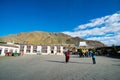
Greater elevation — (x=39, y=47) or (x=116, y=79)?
(x=39, y=47)

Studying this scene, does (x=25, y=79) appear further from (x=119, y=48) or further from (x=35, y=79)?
(x=119, y=48)

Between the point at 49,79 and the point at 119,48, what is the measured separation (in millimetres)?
58181

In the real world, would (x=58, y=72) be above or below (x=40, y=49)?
below

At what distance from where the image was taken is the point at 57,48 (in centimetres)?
9356

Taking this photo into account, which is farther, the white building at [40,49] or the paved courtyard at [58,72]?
the white building at [40,49]

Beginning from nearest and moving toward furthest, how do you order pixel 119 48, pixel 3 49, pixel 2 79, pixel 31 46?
pixel 2 79
pixel 3 49
pixel 119 48
pixel 31 46

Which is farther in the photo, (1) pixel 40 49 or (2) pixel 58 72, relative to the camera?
Result: (1) pixel 40 49

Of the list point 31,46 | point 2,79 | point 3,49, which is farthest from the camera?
point 31,46

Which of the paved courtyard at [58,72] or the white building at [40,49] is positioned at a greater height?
the white building at [40,49]

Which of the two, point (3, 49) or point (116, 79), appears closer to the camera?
point (116, 79)

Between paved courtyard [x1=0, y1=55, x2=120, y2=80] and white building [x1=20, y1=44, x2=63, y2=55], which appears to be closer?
paved courtyard [x1=0, y1=55, x2=120, y2=80]

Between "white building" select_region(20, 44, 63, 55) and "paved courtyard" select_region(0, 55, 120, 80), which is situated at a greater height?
"white building" select_region(20, 44, 63, 55)

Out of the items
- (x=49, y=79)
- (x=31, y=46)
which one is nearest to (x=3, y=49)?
(x=31, y=46)

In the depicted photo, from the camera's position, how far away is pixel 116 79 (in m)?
7.14
